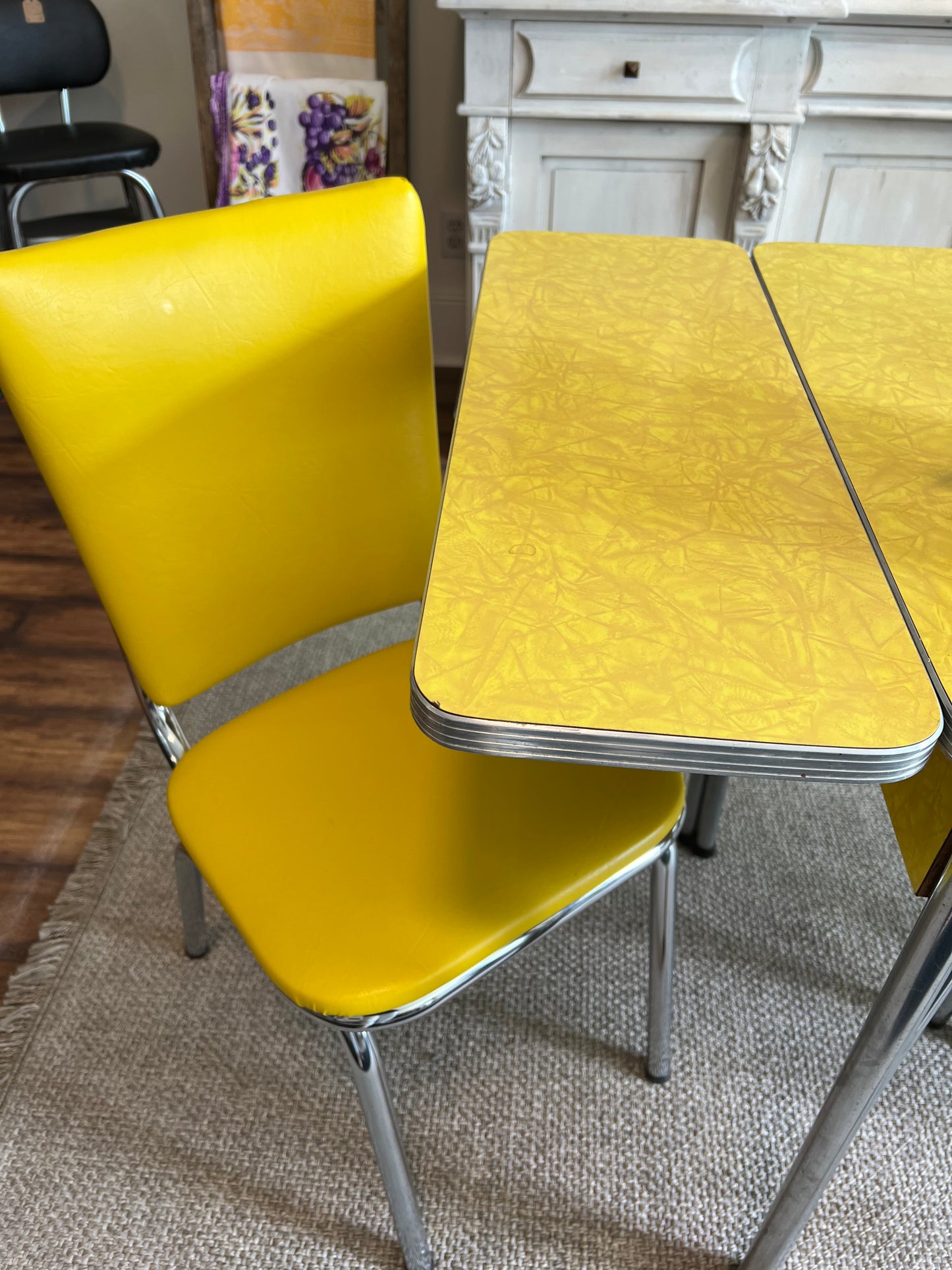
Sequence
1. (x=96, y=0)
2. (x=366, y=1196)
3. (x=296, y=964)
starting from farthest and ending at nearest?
(x=96, y=0) < (x=366, y=1196) < (x=296, y=964)

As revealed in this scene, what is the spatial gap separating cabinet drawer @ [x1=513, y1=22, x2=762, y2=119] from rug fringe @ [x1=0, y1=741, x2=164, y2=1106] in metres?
1.37

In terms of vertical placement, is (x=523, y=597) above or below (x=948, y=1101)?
above

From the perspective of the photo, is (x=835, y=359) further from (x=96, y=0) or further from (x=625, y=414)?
(x=96, y=0)

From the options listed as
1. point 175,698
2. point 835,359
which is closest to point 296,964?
point 175,698

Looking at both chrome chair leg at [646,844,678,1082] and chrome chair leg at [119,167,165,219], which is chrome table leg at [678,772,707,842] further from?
chrome chair leg at [119,167,165,219]

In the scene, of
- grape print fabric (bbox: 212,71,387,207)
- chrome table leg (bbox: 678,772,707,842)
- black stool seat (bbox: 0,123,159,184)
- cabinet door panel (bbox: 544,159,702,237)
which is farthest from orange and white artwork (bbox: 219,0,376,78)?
chrome table leg (bbox: 678,772,707,842)

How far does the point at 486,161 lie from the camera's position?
1.78 meters

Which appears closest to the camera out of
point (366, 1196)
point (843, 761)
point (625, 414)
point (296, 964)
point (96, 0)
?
point (843, 761)

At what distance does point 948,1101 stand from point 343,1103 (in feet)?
Answer: 2.16

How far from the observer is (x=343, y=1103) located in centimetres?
99

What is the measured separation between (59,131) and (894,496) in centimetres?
218

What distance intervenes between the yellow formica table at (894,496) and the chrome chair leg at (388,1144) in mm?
303

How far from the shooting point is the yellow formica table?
0.60 meters

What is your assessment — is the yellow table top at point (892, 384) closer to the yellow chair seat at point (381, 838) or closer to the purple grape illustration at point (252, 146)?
the yellow chair seat at point (381, 838)
